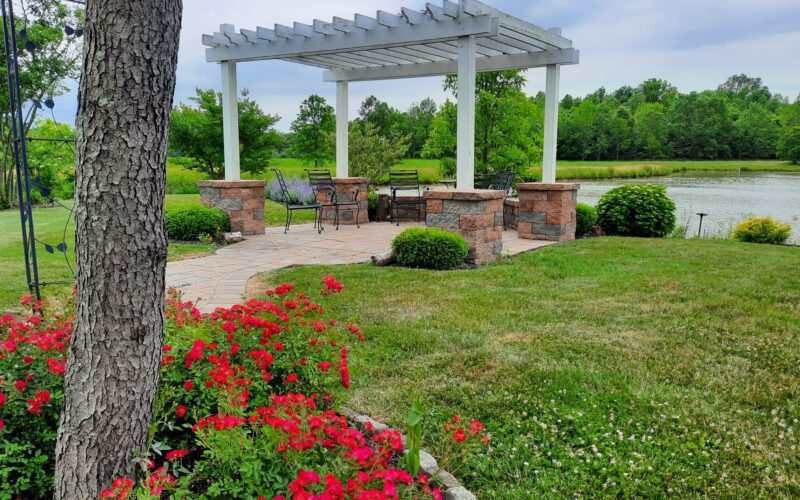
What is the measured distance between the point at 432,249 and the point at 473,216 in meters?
0.62

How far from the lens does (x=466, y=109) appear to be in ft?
19.1

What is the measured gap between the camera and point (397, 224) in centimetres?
902

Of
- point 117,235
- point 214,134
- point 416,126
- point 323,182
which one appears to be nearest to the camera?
point 117,235

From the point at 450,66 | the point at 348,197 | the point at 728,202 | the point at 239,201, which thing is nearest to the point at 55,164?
the point at 239,201

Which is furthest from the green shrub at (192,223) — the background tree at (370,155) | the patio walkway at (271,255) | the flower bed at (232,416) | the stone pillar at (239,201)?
the background tree at (370,155)

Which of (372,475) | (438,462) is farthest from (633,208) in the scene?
(372,475)

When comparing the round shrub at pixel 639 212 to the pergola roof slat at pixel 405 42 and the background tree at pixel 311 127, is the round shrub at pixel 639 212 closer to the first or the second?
the pergola roof slat at pixel 405 42

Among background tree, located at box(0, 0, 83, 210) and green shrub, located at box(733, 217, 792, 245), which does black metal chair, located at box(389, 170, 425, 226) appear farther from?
green shrub, located at box(733, 217, 792, 245)

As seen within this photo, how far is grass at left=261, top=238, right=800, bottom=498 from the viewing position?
6.50ft

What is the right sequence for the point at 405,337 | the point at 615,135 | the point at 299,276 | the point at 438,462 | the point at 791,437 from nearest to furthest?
the point at 438,462 → the point at 791,437 → the point at 405,337 → the point at 299,276 → the point at 615,135

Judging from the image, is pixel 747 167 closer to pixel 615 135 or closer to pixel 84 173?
pixel 615 135

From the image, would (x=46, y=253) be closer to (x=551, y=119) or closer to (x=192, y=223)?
(x=192, y=223)

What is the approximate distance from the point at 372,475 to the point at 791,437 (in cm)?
174

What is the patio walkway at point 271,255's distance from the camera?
15.1ft
